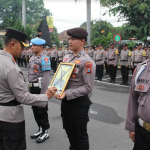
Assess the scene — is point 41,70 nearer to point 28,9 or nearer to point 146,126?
point 146,126

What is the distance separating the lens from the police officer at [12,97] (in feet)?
6.33

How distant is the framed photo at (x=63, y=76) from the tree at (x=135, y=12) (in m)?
16.0

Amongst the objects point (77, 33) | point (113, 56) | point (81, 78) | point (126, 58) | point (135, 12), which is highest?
point (135, 12)

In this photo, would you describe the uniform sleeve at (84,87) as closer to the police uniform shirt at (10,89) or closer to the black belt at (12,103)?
the police uniform shirt at (10,89)

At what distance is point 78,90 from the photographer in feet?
7.97

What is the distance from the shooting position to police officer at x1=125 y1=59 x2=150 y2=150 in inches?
71.2

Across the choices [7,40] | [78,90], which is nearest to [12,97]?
[7,40]

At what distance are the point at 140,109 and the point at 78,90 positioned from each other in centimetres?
83

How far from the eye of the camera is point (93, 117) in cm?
465

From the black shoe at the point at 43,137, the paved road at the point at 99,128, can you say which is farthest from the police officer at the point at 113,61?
the black shoe at the point at 43,137

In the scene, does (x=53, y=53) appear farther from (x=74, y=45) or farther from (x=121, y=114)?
(x=74, y=45)

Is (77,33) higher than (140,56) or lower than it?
higher

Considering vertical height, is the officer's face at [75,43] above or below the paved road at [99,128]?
above

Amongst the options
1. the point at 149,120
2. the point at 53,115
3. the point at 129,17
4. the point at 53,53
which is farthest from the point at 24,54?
the point at 149,120
